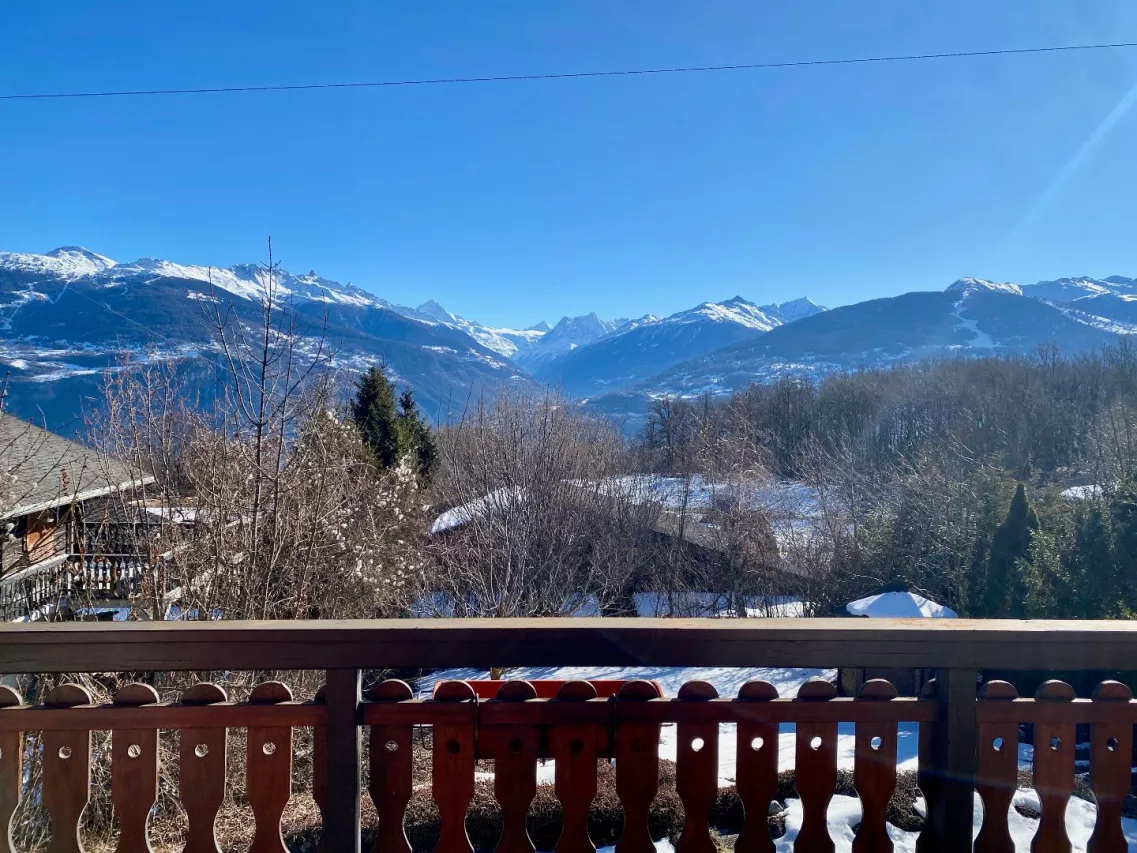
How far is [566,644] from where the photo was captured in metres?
1.78

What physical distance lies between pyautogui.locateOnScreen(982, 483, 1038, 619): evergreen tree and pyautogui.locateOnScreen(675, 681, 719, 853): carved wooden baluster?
379 inches

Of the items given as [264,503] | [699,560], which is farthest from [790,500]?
[264,503]

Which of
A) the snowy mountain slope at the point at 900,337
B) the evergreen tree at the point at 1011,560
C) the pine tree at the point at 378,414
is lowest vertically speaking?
the evergreen tree at the point at 1011,560

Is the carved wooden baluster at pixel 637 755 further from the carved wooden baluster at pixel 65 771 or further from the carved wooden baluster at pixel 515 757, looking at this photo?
→ the carved wooden baluster at pixel 65 771

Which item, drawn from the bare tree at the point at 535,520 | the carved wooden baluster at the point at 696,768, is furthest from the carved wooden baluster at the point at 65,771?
the bare tree at the point at 535,520

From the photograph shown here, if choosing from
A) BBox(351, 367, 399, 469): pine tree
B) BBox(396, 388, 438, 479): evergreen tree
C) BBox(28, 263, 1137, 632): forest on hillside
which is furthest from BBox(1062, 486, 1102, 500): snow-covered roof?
BBox(396, 388, 438, 479): evergreen tree

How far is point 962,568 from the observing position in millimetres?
13859

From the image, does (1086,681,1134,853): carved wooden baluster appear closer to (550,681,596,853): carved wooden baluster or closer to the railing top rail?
the railing top rail

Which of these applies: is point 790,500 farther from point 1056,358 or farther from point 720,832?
point 1056,358

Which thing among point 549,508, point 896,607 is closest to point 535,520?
point 549,508

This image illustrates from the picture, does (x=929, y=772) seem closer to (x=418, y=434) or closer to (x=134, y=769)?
(x=134, y=769)

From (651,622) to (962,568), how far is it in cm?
1436

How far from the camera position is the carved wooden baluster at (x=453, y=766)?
1.79 metres

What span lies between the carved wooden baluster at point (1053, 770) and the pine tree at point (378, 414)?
17976 millimetres
